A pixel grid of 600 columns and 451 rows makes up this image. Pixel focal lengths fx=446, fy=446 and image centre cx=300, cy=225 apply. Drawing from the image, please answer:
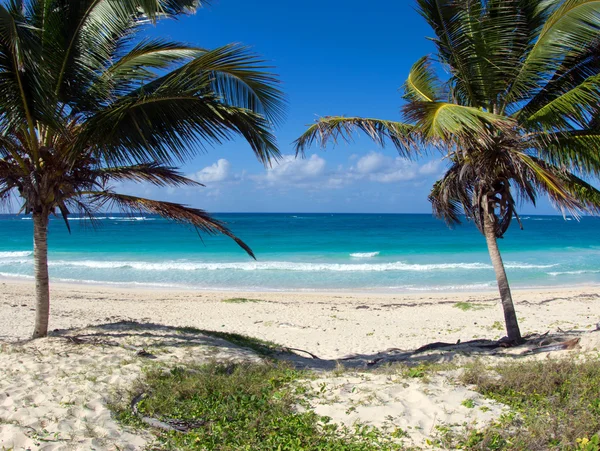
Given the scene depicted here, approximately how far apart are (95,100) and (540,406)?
6.10 meters

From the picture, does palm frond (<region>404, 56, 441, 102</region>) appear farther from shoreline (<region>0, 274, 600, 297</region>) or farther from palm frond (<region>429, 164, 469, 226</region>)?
shoreline (<region>0, 274, 600, 297</region>)

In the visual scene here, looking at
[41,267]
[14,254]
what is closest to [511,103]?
[41,267]

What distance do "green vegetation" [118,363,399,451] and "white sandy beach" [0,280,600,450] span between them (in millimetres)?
229

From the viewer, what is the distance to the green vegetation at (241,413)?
11.4 feet

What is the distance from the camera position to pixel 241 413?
3.96 metres

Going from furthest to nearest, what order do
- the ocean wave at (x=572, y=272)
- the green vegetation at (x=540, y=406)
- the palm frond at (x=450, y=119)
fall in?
the ocean wave at (x=572, y=272)
the palm frond at (x=450, y=119)
the green vegetation at (x=540, y=406)

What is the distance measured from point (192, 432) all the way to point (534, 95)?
20.7 ft

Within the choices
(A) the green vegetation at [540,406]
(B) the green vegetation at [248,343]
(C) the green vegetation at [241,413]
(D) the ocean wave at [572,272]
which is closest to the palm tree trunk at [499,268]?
(A) the green vegetation at [540,406]

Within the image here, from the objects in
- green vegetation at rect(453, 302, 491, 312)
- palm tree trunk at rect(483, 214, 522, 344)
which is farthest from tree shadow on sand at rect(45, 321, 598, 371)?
green vegetation at rect(453, 302, 491, 312)

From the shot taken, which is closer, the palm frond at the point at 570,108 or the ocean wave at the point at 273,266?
the palm frond at the point at 570,108

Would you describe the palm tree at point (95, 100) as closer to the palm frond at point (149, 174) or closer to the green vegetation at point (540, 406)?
the palm frond at point (149, 174)

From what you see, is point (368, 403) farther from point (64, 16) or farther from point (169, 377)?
point (64, 16)

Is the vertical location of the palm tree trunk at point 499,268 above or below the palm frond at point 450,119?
below

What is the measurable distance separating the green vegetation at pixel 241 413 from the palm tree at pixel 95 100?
274 centimetres
